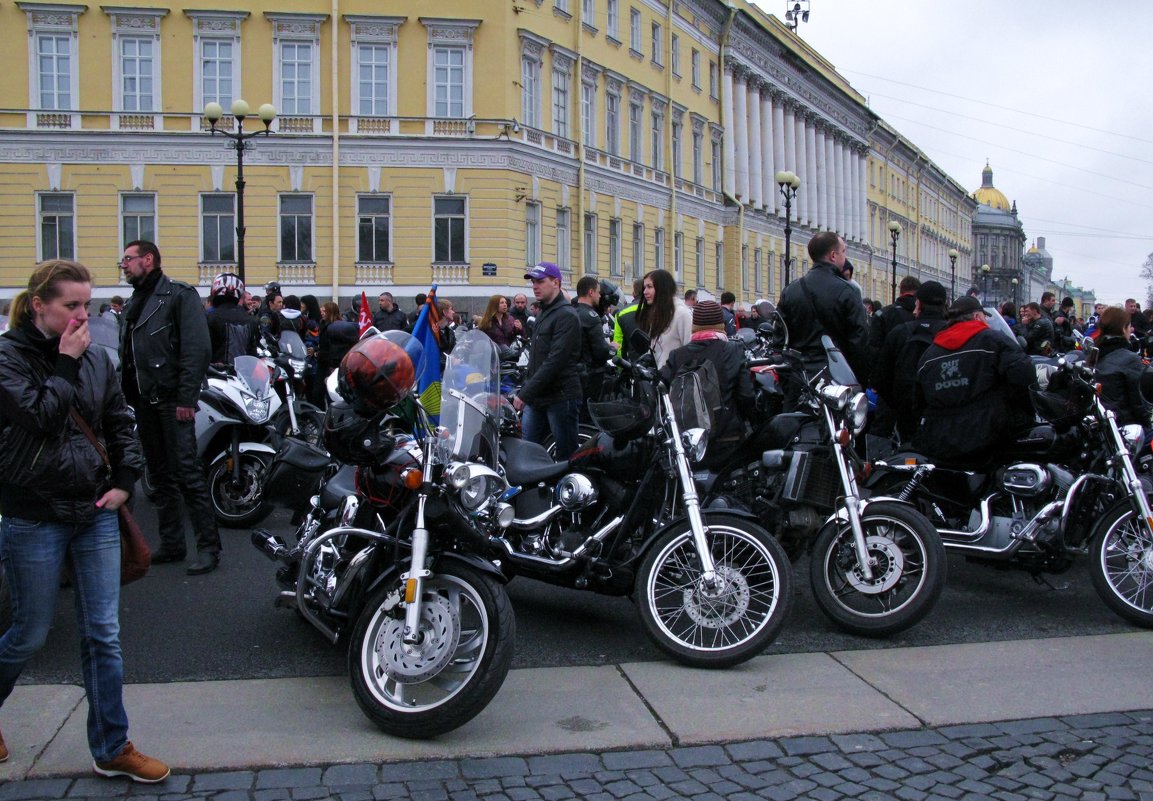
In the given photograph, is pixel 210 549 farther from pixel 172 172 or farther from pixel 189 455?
pixel 172 172

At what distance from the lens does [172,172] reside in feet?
103

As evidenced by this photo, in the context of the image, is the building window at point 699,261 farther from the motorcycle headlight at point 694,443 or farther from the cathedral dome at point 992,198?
the cathedral dome at point 992,198

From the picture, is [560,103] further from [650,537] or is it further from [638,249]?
[650,537]

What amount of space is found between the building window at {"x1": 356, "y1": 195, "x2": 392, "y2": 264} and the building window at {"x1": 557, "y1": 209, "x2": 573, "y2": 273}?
240 inches

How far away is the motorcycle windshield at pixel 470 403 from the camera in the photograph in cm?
497

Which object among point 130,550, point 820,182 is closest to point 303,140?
point 130,550

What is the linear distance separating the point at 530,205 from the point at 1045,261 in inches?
6876

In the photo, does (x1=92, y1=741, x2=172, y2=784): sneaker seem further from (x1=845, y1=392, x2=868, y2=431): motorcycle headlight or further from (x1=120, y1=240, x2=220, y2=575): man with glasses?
(x1=845, y1=392, x2=868, y2=431): motorcycle headlight

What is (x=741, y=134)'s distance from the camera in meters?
53.2

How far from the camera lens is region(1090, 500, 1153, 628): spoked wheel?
5.98 m

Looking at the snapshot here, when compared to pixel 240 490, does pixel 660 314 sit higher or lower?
higher

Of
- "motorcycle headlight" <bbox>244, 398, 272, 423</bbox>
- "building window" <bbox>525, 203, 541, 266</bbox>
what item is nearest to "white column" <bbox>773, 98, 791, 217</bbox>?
"building window" <bbox>525, 203, 541, 266</bbox>

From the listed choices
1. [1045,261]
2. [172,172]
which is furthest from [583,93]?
[1045,261]

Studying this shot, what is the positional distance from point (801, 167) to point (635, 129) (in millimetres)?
24683
